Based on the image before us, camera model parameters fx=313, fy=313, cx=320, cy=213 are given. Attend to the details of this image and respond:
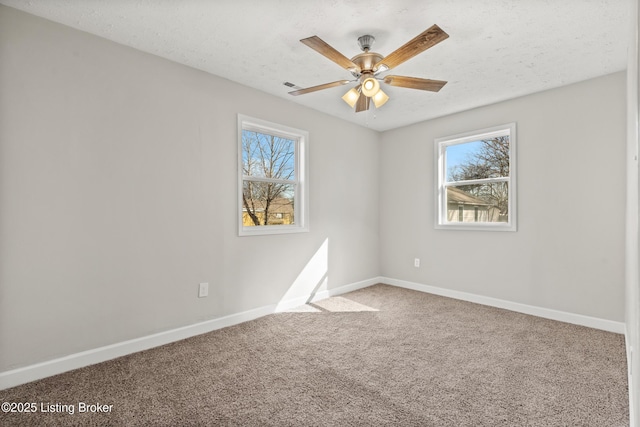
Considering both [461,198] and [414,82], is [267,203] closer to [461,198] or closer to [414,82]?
[414,82]

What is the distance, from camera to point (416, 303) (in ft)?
12.7

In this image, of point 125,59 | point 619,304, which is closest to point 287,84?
point 125,59

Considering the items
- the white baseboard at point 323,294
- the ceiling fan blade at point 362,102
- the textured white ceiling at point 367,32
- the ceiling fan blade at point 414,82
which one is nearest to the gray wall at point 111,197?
the white baseboard at point 323,294

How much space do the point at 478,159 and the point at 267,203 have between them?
2751 millimetres

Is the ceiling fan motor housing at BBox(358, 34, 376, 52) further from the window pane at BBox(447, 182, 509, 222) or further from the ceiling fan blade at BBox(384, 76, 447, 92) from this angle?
the window pane at BBox(447, 182, 509, 222)

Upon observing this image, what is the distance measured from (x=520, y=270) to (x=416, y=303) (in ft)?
4.02

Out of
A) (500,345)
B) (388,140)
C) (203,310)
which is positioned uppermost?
(388,140)

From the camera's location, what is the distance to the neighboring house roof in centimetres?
404

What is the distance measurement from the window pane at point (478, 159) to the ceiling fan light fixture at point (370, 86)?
7.55 ft

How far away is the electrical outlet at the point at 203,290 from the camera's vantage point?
2943mm

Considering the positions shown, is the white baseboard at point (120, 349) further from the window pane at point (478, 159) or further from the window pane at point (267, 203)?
the window pane at point (478, 159)

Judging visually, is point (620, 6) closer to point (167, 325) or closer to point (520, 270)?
point (520, 270)

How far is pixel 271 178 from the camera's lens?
3633mm

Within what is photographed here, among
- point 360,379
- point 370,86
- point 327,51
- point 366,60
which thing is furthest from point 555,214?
point 327,51
